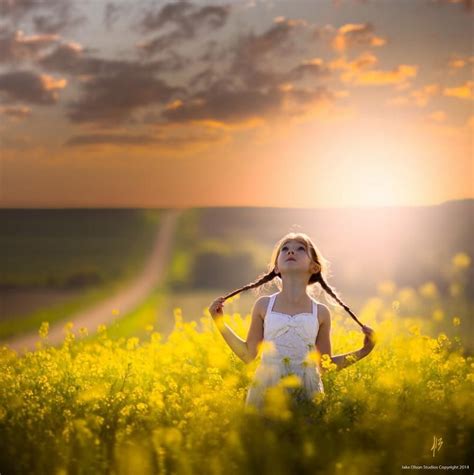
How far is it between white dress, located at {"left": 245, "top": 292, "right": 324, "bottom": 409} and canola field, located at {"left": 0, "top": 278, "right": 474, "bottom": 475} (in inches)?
4.3

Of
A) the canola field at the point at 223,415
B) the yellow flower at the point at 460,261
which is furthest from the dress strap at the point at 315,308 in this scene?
the yellow flower at the point at 460,261

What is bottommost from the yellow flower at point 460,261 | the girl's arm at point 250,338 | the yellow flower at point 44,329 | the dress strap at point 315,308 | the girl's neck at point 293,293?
the girl's arm at point 250,338

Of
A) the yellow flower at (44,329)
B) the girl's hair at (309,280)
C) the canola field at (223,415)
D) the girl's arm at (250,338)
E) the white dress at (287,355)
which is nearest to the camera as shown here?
the canola field at (223,415)

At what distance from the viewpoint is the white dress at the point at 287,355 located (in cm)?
503

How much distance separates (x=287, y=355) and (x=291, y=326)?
0.20m

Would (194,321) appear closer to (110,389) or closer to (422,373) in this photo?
(110,389)

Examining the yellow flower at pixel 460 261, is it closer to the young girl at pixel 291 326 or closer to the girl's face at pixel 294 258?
the young girl at pixel 291 326

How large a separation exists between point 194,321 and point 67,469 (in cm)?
316

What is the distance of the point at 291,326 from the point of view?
5.17m

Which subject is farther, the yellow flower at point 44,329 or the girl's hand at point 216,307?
the yellow flower at point 44,329

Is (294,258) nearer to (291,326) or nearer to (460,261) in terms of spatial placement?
(291,326)

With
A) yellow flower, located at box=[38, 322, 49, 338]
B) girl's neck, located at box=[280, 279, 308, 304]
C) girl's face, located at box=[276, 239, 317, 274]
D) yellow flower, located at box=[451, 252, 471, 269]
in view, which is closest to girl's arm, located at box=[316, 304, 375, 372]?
girl's neck, located at box=[280, 279, 308, 304]
